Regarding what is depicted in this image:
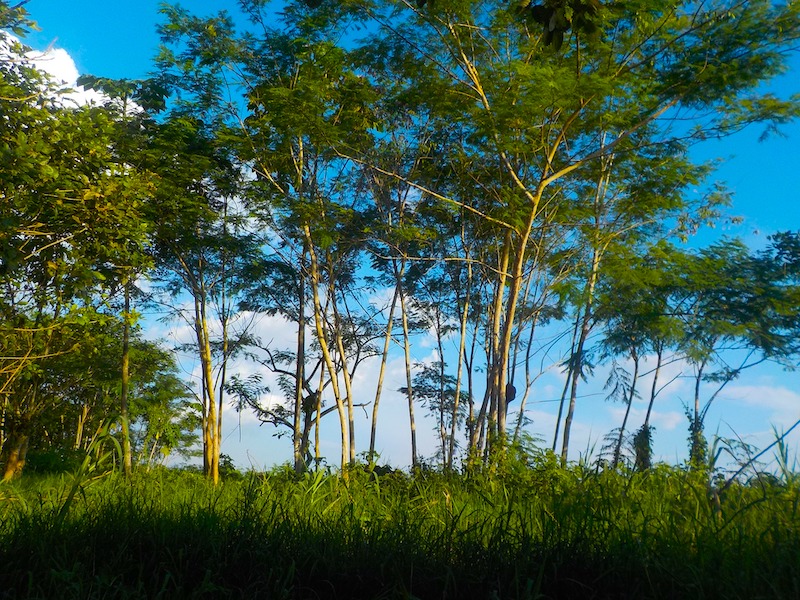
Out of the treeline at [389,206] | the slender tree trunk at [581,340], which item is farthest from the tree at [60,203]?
the slender tree trunk at [581,340]

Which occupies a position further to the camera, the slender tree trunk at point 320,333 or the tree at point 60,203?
the slender tree trunk at point 320,333

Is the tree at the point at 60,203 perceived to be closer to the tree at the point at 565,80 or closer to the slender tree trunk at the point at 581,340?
the tree at the point at 565,80

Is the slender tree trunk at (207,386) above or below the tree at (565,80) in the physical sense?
below

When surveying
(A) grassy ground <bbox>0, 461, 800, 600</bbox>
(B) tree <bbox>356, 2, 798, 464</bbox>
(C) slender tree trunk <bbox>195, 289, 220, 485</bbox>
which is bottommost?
(A) grassy ground <bbox>0, 461, 800, 600</bbox>

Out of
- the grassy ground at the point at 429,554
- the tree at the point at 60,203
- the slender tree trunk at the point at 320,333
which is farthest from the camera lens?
the slender tree trunk at the point at 320,333

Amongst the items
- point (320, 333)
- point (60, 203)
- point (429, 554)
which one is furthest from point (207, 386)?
point (429, 554)

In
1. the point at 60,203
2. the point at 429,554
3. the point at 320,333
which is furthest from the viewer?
the point at 320,333

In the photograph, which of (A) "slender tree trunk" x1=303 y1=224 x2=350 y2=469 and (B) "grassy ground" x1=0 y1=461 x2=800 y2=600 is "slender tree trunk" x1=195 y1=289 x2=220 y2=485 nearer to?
(A) "slender tree trunk" x1=303 y1=224 x2=350 y2=469

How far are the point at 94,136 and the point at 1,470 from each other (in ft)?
30.0

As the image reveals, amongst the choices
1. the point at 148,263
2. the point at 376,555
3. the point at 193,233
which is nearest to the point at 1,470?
the point at 193,233

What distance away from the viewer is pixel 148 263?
873 cm

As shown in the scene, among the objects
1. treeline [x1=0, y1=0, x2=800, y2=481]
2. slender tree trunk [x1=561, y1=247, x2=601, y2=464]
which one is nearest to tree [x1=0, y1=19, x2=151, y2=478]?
treeline [x1=0, y1=0, x2=800, y2=481]

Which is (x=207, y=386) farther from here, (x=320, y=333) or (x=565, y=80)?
(x=565, y=80)

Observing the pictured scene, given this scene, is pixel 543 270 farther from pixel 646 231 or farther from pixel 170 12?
pixel 170 12
